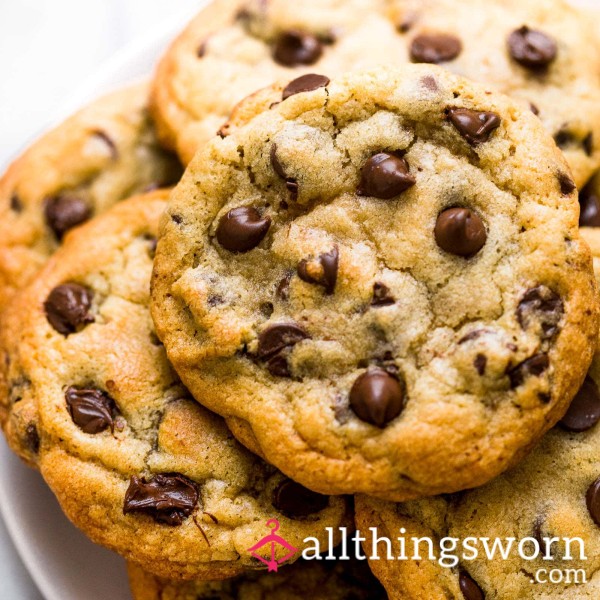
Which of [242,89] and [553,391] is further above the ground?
[242,89]

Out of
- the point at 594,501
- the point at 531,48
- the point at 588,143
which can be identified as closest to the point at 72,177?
the point at 531,48

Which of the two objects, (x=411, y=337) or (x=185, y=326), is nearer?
(x=411, y=337)

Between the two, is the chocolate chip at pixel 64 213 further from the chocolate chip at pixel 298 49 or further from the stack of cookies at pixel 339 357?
the chocolate chip at pixel 298 49

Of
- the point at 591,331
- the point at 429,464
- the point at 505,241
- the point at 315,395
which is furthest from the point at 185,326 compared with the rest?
the point at 591,331

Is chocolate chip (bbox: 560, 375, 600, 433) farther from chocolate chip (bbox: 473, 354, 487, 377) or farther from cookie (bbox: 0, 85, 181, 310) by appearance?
cookie (bbox: 0, 85, 181, 310)

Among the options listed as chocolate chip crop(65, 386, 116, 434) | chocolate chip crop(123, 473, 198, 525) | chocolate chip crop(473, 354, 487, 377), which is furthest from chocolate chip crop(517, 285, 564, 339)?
chocolate chip crop(65, 386, 116, 434)

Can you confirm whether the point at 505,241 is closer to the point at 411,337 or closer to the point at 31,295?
the point at 411,337

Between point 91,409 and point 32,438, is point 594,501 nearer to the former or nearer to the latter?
point 91,409
